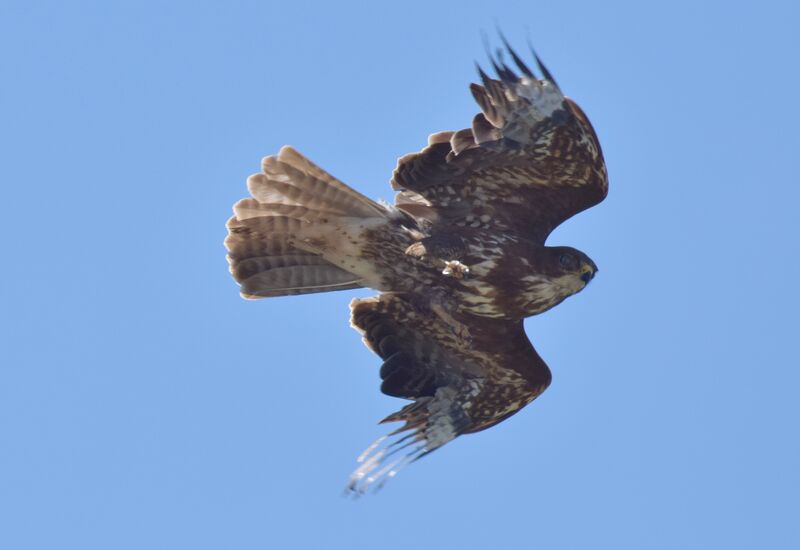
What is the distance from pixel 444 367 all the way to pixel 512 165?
1.93 m

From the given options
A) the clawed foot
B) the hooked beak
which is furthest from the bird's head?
the clawed foot

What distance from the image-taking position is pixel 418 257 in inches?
552

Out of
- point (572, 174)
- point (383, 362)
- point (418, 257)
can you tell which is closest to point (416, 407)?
point (383, 362)

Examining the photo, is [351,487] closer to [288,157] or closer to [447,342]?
[447,342]

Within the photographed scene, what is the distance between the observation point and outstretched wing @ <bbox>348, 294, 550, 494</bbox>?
1451 cm

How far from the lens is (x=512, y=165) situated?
13797mm

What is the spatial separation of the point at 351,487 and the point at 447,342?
151 cm

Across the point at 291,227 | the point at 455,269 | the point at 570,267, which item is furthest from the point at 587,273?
the point at 291,227

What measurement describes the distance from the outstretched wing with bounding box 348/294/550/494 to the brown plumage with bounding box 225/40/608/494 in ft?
0.04

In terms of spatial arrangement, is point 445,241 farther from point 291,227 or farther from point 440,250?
point 291,227

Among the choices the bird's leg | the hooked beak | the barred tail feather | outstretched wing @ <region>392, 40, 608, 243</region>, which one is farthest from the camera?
the hooked beak

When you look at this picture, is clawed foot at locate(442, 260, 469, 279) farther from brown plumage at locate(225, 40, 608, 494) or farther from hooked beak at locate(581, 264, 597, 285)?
hooked beak at locate(581, 264, 597, 285)

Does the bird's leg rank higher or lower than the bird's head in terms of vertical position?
higher

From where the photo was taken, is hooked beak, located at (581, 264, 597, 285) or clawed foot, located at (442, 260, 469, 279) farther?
hooked beak, located at (581, 264, 597, 285)
